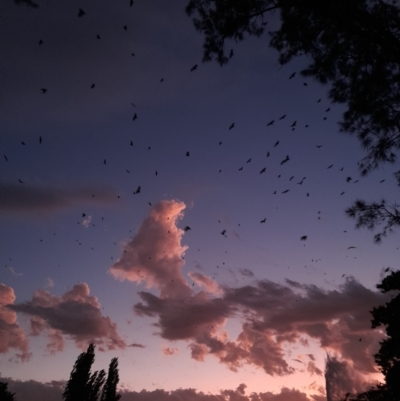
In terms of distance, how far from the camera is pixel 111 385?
123 feet

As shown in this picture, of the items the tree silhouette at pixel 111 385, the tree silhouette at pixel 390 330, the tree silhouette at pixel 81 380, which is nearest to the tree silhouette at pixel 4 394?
the tree silhouette at pixel 81 380

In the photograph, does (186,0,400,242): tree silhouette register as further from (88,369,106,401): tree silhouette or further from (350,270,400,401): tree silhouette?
(88,369,106,401): tree silhouette

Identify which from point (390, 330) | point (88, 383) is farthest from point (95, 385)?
point (390, 330)

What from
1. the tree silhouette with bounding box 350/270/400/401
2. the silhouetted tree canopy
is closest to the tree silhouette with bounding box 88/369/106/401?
the silhouetted tree canopy

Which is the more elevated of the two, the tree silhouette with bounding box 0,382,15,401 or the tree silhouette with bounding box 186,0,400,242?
the tree silhouette with bounding box 186,0,400,242

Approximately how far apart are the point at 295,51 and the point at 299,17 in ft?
2.96

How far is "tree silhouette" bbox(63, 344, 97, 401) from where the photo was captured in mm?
31766

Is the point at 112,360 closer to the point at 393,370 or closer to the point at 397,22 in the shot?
the point at 393,370

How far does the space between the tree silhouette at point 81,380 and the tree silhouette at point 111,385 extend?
13.5ft

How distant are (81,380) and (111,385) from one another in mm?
6448

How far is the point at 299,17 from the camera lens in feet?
26.4

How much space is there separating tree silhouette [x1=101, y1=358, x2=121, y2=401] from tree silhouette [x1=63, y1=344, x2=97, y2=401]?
410 centimetres

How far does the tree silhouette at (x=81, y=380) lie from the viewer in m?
31.8

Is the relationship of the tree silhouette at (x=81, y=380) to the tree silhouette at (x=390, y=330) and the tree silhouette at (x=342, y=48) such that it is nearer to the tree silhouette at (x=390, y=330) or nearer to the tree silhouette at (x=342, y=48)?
the tree silhouette at (x=390, y=330)
